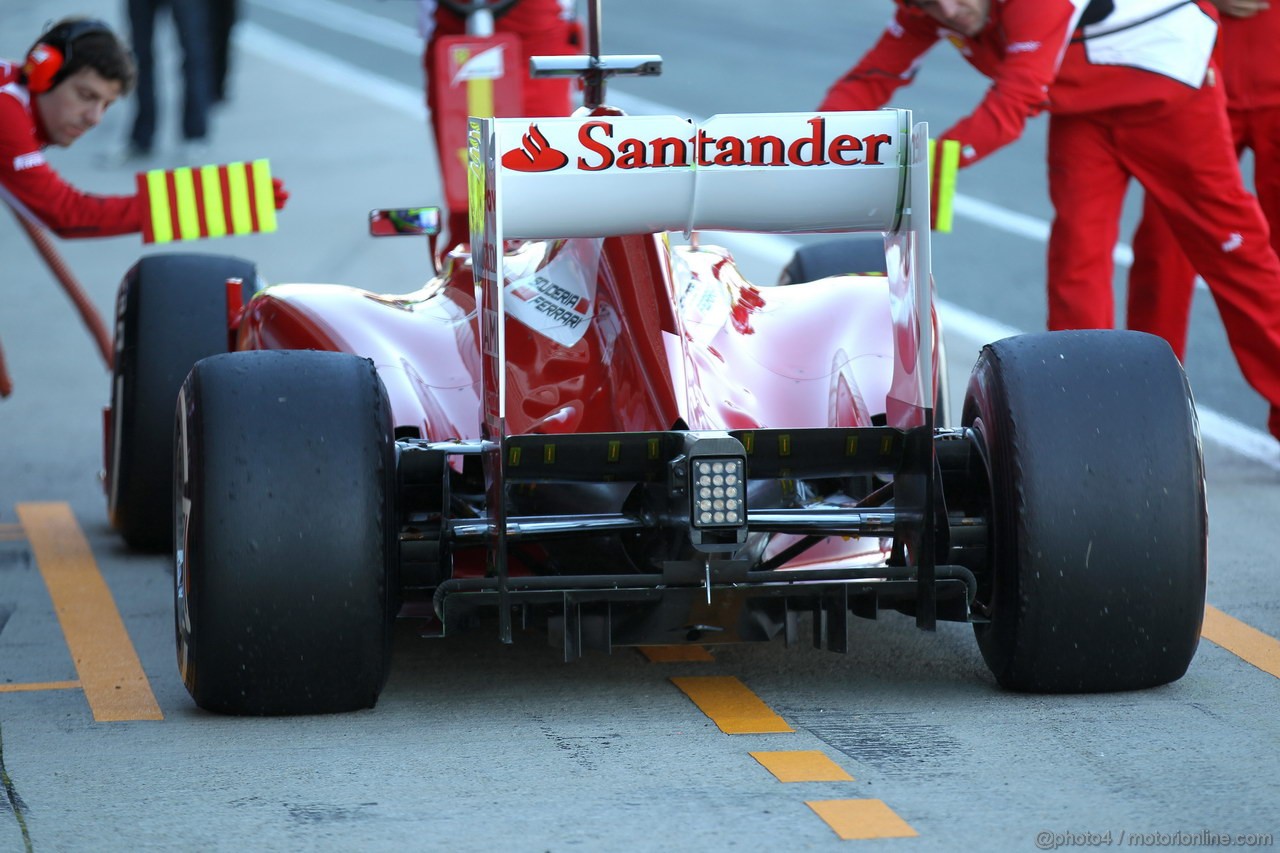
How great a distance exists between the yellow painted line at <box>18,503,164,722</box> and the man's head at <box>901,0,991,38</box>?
3334 millimetres

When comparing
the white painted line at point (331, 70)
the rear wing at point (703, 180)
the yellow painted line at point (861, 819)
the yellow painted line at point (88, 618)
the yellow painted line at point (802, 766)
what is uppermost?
the rear wing at point (703, 180)

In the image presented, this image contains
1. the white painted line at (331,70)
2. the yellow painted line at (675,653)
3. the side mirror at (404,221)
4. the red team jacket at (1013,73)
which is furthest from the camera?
the white painted line at (331,70)

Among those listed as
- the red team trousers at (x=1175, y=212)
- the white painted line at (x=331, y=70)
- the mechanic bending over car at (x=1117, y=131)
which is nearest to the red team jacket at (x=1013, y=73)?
the mechanic bending over car at (x=1117, y=131)

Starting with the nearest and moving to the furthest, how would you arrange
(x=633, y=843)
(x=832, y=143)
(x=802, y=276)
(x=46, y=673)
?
1. (x=633, y=843)
2. (x=832, y=143)
3. (x=46, y=673)
4. (x=802, y=276)

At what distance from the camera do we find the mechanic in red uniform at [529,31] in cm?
888

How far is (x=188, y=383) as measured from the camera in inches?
174

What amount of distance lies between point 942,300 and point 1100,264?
3.55 meters

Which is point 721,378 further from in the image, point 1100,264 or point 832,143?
point 1100,264

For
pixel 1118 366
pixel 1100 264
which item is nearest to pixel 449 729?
pixel 1118 366

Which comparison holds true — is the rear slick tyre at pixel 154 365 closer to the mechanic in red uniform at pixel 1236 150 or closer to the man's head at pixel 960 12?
the man's head at pixel 960 12

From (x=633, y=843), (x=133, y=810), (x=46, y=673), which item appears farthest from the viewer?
(x=46, y=673)

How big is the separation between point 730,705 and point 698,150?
4.19 feet

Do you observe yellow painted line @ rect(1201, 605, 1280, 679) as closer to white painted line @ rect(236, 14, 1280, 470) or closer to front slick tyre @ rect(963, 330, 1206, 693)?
front slick tyre @ rect(963, 330, 1206, 693)

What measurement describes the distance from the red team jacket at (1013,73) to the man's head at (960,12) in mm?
63
